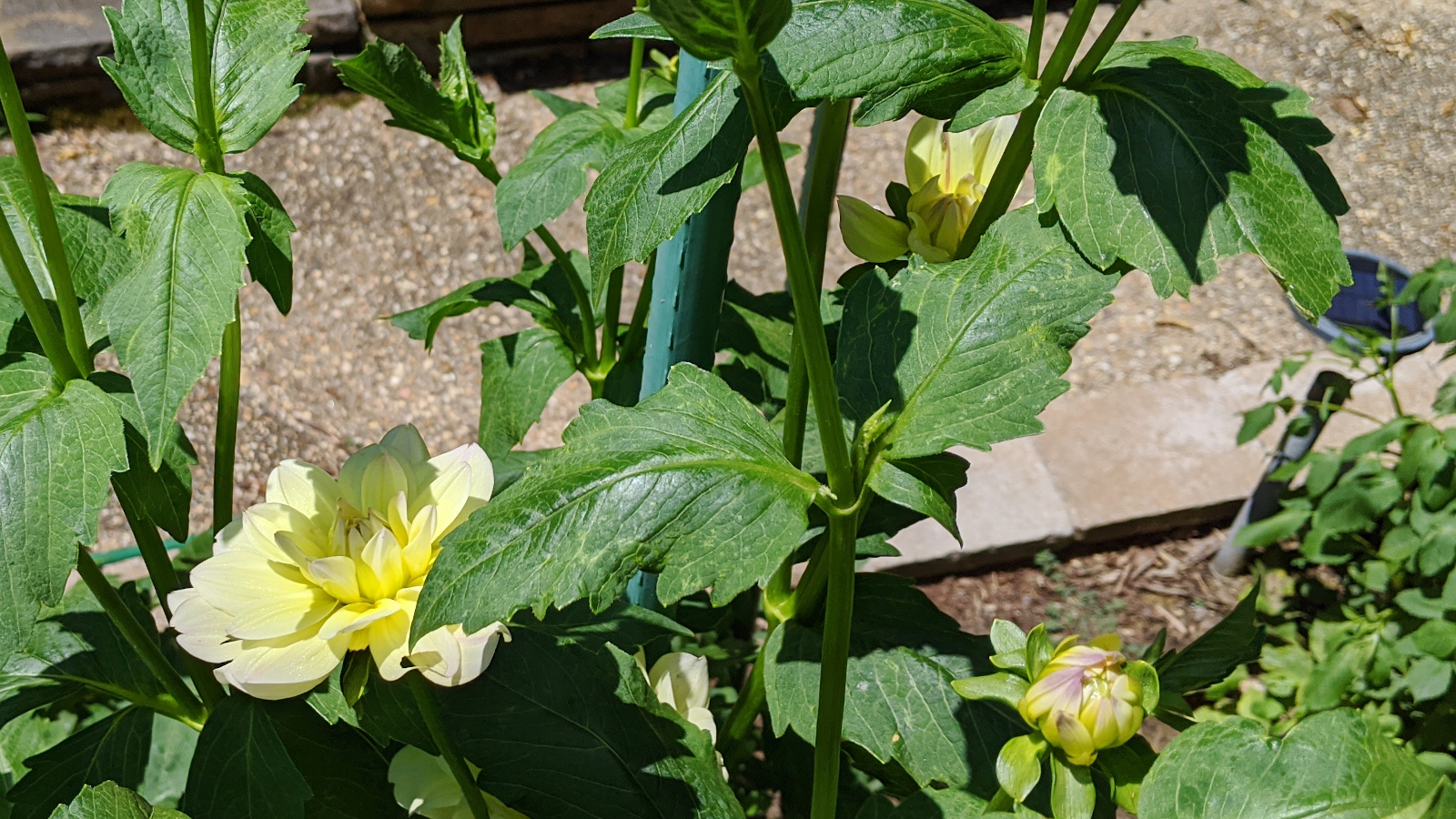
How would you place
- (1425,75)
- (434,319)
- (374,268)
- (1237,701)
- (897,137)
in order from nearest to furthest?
(434,319) → (1237,701) → (374,268) → (897,137) → (1425,75)

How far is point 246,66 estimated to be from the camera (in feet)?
3.05

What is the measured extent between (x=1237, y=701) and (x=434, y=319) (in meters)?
1.81

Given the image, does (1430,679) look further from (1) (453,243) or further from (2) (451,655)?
(1) (453,243)

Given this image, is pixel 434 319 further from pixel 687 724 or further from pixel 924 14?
A: pixel 924 14

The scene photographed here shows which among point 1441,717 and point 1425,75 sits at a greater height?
point 1425,75

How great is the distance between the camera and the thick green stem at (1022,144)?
74 cm

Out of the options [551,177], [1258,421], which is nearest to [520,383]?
[551,177]

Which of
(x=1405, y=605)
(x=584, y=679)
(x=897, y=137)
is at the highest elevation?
(x=584, y=679)

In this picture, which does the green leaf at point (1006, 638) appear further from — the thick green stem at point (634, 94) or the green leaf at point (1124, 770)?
the thick green stem at point (634, 94)

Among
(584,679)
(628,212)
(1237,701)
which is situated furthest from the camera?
(1237,701)

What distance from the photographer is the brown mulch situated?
2.50 meters

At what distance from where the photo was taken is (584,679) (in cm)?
88

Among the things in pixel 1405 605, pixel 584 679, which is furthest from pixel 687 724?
pixel 1405 605

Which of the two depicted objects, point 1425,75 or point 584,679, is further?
point 1425,75
